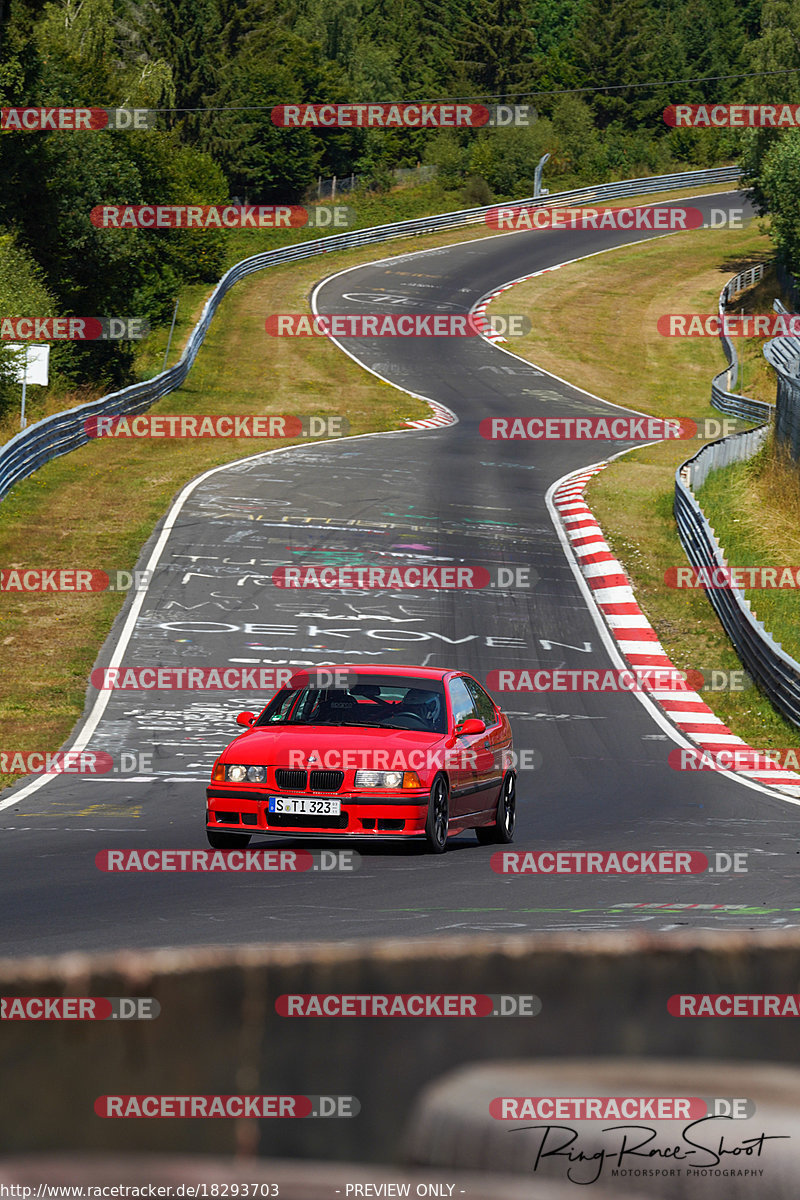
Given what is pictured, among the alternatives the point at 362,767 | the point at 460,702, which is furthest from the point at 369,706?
the point at 362,767

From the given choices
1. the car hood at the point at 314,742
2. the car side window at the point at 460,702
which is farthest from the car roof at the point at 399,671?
the car hood at the point at 314,742

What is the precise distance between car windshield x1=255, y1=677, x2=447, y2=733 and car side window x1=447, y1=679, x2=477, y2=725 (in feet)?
0.36

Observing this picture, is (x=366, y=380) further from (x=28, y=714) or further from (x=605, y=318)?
(x=28, y=714)

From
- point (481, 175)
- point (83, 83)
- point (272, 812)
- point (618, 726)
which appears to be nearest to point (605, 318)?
point (83, 83)

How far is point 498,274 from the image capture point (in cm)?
7056

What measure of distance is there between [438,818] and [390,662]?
1010 centimetres

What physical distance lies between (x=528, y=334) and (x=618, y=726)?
44.8m

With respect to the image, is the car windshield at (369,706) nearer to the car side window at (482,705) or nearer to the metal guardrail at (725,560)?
the car side window at (482,705)

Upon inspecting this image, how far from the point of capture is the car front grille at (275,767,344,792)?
10.5 m

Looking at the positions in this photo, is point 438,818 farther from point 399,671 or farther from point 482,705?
→ point 482,705

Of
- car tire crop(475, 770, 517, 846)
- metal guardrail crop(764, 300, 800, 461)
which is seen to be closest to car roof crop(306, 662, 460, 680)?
car tire crop(475, 770, 517, 846)

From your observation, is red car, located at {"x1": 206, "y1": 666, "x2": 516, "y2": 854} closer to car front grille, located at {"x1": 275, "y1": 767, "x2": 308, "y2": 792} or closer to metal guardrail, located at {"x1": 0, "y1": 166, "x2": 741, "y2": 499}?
car front grille, located at {"x1": 275, "y1": 767, "x2": 308, "y2": 792}

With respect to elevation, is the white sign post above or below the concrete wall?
above

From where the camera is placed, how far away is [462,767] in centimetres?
1109
